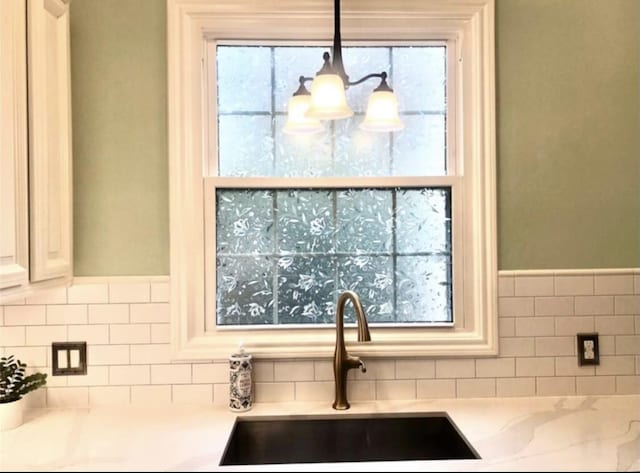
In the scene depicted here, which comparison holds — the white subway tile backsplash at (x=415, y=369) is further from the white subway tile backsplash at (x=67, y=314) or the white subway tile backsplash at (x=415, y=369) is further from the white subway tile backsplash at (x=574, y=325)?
the white subway tile backsplash at (x=67, y=314)

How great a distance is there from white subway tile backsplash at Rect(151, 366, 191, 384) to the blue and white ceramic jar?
0.54ft

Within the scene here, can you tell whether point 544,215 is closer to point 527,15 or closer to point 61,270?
point 527,15

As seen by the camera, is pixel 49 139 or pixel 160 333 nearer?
pixel 49 139

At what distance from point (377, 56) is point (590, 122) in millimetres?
753

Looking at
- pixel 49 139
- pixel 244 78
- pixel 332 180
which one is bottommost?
pixel 332 180

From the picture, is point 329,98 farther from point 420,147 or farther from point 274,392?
point 274,392

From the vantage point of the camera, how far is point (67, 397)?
5.03 feet

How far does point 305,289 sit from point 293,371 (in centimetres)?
27

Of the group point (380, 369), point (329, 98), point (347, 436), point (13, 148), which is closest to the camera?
point (13, 148)

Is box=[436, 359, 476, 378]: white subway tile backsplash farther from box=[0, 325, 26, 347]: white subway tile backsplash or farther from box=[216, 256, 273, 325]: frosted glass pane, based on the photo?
box=[0, 325, 26, 347]: white subway tile backsplash

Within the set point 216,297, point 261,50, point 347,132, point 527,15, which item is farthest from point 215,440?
point 527,15

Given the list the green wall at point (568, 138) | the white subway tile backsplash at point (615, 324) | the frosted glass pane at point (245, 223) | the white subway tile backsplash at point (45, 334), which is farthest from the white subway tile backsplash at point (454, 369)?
the white subway tile backsplash at point (45, 334)

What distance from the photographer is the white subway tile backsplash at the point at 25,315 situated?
Result: 1514 millimetres

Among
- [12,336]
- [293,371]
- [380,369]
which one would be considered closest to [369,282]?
[380,369]
